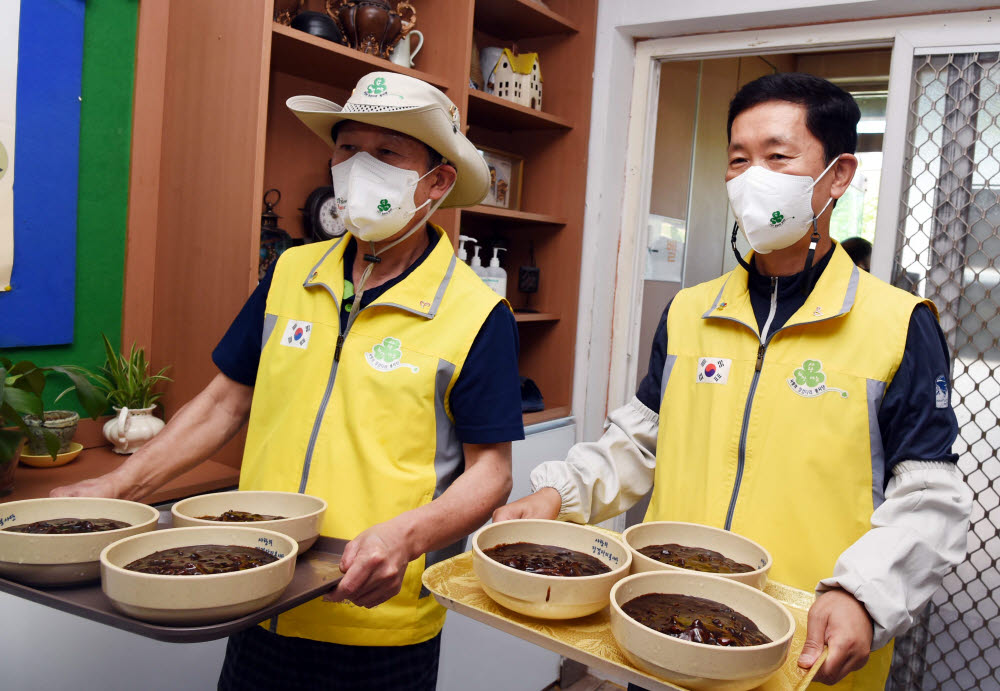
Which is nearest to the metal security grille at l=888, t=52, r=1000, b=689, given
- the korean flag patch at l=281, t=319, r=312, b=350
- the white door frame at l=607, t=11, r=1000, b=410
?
the white door frame at l=607, t=11, r=1000, b=410

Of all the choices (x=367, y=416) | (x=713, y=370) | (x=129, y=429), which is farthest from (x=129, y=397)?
(x=713, y=370)

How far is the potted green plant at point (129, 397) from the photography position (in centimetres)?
194

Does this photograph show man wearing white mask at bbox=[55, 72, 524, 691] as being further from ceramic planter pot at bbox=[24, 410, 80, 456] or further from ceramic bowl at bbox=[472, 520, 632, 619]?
ceramic planter pot at bbox=[24, 410, 80, 456]

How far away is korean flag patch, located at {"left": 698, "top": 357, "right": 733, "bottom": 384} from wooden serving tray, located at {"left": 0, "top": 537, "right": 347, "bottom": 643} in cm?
69

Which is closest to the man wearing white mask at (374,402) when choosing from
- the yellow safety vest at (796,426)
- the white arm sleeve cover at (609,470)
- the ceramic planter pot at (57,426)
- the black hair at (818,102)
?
the white arm sleeve cover at (609,470)

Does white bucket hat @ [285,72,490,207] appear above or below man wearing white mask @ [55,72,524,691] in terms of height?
above

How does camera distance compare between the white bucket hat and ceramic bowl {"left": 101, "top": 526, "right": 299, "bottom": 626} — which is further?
the white bucket hat

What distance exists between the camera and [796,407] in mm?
1219

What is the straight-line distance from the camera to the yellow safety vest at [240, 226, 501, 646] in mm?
1296

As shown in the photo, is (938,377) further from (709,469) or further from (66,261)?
(66,261)

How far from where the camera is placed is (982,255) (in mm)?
2275

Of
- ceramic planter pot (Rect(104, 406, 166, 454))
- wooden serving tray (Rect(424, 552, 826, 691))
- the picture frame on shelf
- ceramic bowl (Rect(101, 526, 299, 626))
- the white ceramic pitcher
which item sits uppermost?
the white ceramic pitcher

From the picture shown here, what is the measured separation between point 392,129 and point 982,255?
73.8 inches

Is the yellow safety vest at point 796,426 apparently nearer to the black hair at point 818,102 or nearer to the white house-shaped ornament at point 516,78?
the black hair at point 818,102
